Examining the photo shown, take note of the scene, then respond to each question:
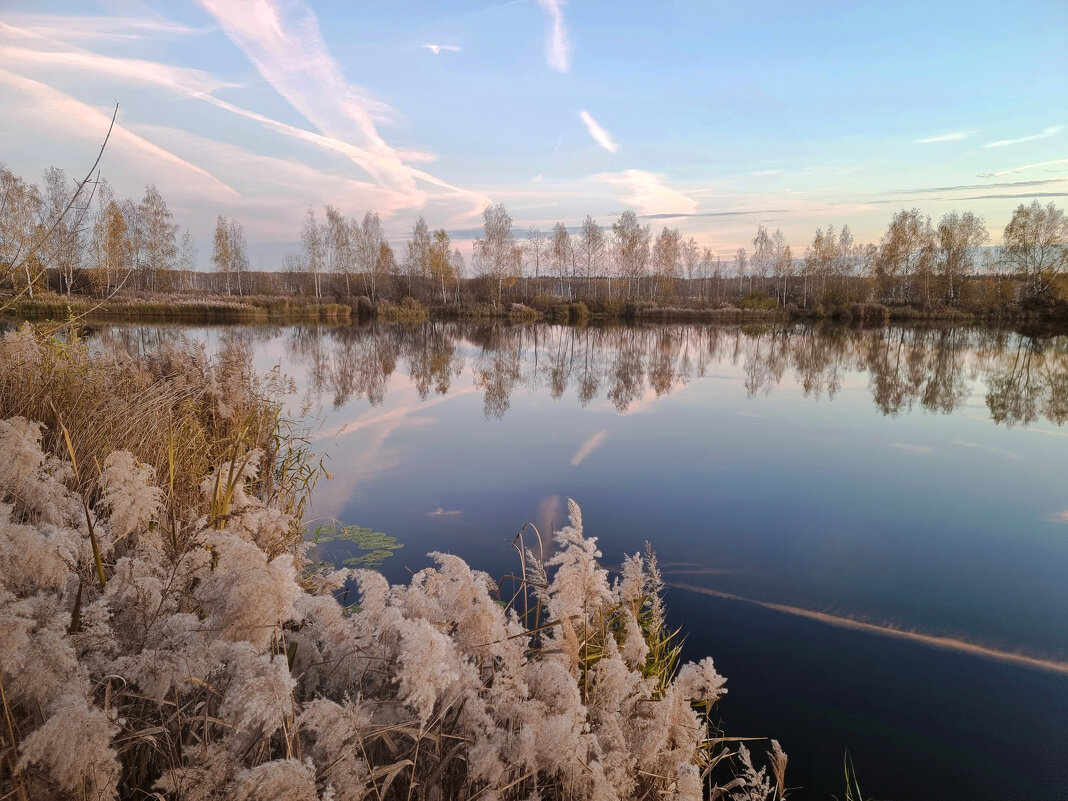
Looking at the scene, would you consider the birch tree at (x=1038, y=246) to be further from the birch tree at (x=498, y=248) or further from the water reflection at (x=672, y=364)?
the birch tree at (x=498, y=248)

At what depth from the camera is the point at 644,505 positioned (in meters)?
6.68

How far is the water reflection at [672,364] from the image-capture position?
45.6 feet

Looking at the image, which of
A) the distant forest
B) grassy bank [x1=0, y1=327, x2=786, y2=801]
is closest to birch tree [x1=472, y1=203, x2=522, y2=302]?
the distant forest

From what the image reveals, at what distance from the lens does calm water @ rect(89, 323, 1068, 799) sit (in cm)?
341

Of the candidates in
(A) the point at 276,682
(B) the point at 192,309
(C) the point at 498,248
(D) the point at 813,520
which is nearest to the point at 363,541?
(A) the point at 276,682

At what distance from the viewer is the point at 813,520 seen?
632 centimetres

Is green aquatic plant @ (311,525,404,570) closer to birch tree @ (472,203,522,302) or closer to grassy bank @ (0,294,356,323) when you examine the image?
grassy bank @ (0,294,356,323)

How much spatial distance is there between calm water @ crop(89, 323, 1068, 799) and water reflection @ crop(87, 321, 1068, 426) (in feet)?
0.69

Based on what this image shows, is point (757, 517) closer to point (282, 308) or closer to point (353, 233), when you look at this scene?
point (282, 308)

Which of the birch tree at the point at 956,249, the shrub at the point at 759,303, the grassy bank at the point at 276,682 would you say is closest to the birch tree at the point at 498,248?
the shrub at the point at 759,303

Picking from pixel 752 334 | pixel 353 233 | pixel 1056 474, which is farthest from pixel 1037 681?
pixel 353 233

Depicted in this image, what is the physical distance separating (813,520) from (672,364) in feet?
46.2

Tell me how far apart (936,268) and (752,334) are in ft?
90.5

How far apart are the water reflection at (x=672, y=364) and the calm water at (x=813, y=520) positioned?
210 mm
